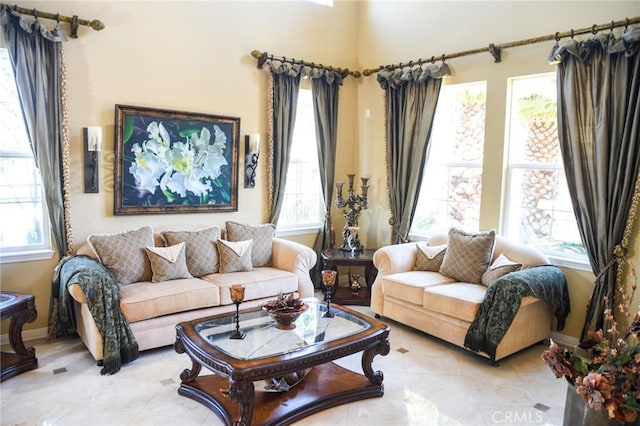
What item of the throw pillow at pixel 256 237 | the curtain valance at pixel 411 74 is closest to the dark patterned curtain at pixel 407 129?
the curtain valance at pixel 411 74

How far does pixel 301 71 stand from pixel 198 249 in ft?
7.63

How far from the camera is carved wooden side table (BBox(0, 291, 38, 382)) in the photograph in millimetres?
3125

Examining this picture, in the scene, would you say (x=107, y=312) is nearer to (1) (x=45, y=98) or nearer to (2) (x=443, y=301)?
(1) (x=45, y=98)

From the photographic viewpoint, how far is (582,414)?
183 cm

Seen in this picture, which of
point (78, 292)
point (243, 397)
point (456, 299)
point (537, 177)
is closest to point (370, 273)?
point (456, 299)

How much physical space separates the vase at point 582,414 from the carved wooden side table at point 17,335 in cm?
335

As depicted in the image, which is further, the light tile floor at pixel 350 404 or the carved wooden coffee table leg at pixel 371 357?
the carved wooden coffee table leg at pixel 371 357

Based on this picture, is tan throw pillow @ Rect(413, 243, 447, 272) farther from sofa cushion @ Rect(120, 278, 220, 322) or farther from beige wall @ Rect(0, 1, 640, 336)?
sofa cushion @ Rect(120, 278, 220, 322)

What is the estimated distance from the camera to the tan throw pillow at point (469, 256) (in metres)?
4.02

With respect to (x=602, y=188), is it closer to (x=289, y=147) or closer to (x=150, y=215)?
(x=289, y=147)

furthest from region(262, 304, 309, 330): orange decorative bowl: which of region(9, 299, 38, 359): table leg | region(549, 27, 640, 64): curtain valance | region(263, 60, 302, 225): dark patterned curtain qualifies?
region(549, 27, 640, 64): curtain valance

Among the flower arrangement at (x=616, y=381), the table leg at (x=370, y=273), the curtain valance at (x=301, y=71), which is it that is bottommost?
the table leg at (x=370, y=273)

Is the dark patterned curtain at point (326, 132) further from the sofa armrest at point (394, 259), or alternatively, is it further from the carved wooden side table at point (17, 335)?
the carved wooden side table at point (17, 335)

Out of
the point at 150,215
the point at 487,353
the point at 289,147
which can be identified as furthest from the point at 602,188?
the point at 150,215
